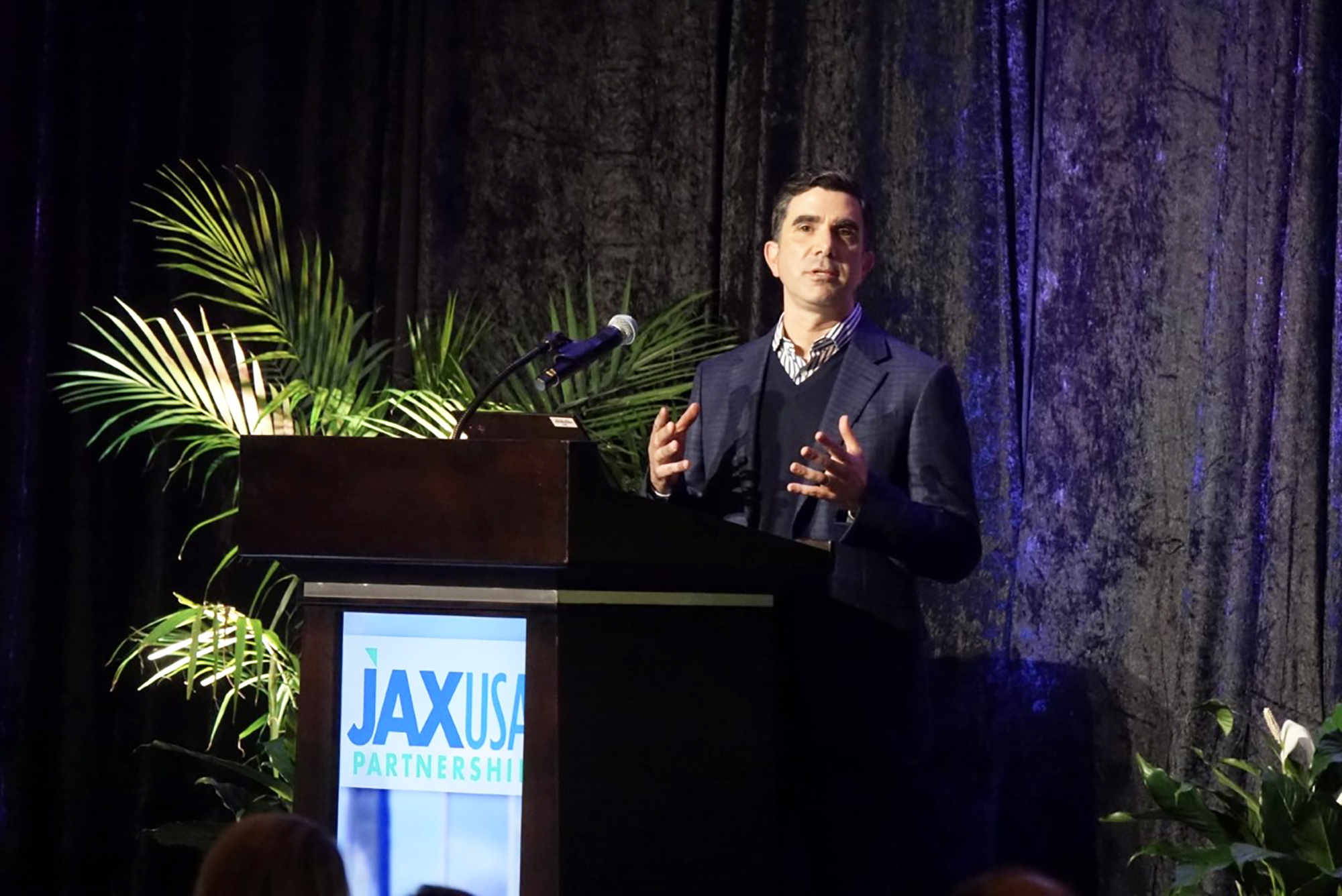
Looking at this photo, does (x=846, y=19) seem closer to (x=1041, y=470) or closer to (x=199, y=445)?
(x=1041, y=470)

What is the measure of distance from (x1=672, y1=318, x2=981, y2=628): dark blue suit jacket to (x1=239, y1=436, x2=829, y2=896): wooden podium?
1.27 ft

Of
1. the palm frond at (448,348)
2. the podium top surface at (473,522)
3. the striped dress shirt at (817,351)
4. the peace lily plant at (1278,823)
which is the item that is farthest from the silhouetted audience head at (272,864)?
the palm frond at (448,348)

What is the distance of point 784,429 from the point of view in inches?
118

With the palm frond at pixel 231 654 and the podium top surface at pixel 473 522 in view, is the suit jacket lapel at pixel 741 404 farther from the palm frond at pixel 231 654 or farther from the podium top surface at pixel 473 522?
the palm frond at pixel 231 654

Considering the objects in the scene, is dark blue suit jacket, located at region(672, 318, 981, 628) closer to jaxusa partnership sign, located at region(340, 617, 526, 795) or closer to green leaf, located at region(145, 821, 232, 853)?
jaxusa partnership sign, located at region(340, 617, 526, 795)

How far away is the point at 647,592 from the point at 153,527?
2458mm

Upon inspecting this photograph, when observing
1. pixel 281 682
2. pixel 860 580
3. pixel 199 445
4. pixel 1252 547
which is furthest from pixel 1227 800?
pixel 199 445

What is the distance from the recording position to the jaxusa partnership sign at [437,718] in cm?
227

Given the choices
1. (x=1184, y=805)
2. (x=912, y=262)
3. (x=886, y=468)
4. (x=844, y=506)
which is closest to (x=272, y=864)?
(x=844, y=506)

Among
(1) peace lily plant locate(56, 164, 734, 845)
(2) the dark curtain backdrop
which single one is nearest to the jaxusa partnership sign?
(2) the dark curtain backdrop

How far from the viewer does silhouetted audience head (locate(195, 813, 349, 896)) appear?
1487 mm

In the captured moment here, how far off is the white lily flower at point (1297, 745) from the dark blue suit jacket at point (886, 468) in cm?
75

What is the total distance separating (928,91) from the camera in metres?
3.89

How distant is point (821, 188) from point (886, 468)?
60cm
